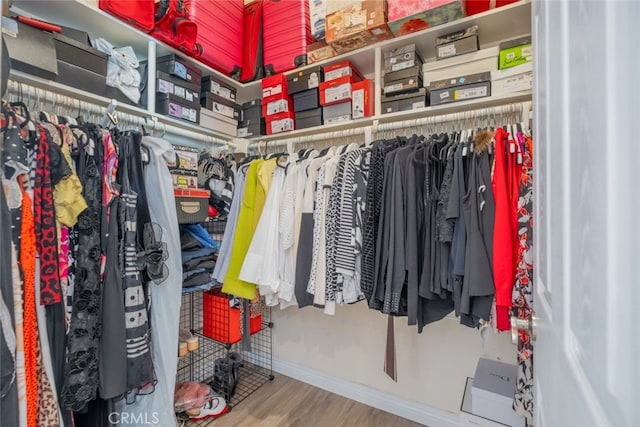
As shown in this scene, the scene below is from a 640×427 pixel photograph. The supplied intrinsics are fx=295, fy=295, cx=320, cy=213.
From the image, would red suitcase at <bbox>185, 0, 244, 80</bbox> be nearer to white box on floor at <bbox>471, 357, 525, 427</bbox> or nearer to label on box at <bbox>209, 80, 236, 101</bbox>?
label on box at <bbox>209, 80, 236, 101</bbox>

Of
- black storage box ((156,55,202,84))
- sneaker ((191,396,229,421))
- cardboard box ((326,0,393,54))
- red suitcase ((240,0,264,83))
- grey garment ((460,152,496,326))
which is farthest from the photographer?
red suitcase ((240,0,264,83))

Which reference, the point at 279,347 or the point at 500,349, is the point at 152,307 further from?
the point at 500,349

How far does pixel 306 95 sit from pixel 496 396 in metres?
1.78

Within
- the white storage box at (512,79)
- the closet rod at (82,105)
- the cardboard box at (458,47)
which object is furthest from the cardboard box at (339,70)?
the closet rod at (82,105)

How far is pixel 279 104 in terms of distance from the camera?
1862 mm

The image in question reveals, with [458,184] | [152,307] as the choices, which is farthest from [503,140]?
[152,307]

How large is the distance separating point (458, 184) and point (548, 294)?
683 mm

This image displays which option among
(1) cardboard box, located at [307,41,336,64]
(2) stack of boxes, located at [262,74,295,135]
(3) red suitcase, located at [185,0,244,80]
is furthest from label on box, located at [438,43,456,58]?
(3) red suitcase, located at [185,0,244,80]

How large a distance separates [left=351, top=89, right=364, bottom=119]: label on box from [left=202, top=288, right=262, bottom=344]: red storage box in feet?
4.38

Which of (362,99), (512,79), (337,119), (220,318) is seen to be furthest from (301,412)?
(512,79)

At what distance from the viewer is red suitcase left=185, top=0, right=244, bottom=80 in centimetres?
172

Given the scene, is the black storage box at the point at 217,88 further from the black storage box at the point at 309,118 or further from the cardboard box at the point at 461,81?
the cardboard box at the point at 461,81

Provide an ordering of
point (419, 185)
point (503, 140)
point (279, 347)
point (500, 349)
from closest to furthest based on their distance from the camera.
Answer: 1. point (503, 140)
2. point (419, 185)
3. point (500, 349)
4. point (279, 347)

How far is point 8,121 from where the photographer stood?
2.94ft
